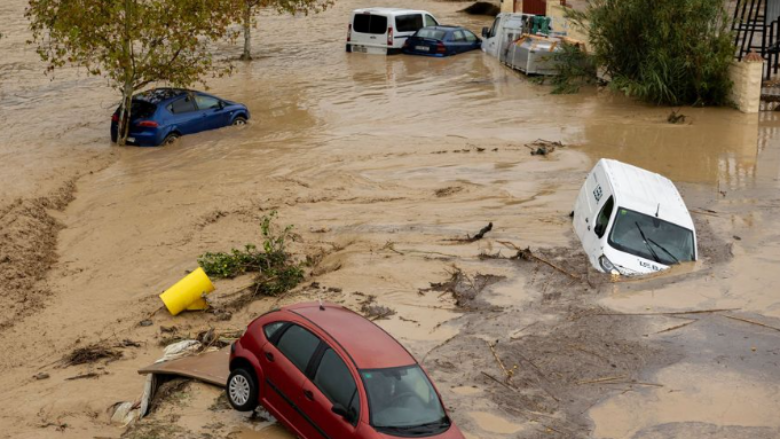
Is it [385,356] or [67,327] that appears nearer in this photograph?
[385,356]

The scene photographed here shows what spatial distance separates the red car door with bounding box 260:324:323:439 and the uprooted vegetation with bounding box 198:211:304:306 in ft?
13.3

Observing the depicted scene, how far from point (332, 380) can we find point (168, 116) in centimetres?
1415

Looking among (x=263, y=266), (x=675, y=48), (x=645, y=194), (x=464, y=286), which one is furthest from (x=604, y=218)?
(x=675, y=48)

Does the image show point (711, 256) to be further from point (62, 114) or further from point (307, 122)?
point (62, 114)

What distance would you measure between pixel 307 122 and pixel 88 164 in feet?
18.8

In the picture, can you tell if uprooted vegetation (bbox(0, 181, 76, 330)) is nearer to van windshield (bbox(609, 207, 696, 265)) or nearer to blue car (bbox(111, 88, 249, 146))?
blue car (bbox(111, 88, 249, 146))

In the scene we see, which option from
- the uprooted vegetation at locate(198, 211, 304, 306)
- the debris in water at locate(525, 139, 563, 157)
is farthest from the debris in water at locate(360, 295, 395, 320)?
the debris in water at locate(525, 139, 563, 157)

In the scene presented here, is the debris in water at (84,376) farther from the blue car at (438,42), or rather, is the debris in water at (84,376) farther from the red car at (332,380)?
the blue car at (438,42)

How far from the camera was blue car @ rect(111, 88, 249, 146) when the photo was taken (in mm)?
20984

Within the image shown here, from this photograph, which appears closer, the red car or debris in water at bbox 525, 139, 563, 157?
the red car

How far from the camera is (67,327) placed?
12.4 metres

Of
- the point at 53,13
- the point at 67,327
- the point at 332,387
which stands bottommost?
the point at 67,327

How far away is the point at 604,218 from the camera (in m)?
13.7

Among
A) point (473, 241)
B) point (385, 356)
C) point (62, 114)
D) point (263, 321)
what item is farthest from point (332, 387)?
point (62, 114)
